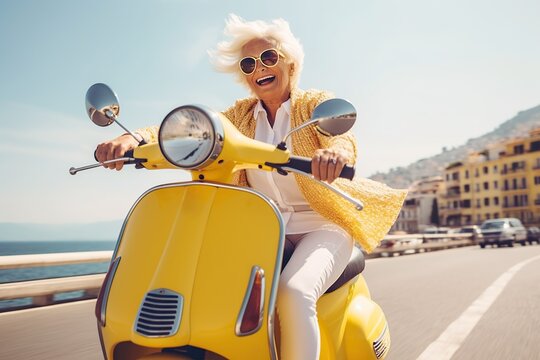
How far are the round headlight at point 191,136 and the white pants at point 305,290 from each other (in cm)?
55

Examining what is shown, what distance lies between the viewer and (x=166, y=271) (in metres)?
1.72

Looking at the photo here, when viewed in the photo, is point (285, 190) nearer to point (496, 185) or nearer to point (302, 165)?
point (302, 165)

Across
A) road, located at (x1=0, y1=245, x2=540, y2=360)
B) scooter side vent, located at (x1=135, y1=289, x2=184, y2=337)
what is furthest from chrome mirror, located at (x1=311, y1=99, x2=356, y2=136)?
road, located at (x1=0, y1=245, x2=540, y2=360)

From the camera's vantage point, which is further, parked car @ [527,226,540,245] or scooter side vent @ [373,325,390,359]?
parked car @ [527,226,540,245]

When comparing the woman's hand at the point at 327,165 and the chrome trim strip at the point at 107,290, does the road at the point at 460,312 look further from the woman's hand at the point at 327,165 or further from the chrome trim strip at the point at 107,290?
the chrome trim strip at the point at 107,290

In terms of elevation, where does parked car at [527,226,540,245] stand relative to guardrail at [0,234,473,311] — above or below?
above

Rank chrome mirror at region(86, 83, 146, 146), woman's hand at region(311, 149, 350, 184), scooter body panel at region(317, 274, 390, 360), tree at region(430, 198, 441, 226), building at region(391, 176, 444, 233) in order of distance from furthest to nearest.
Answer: tree at region(430, 198, 441, 226) → building at region(391, 176, 444, 233) → chrome mirror at region(86, 83, 146, 146) → scooter body panel at region(317, 274, 390, 360) → woman's hand at region(311, 149, 350, 184)

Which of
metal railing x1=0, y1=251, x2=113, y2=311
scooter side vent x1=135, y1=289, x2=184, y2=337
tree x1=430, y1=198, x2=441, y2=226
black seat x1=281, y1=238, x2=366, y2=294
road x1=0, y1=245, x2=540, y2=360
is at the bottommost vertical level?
road x1=0, y1=245, x2=540, y2=360

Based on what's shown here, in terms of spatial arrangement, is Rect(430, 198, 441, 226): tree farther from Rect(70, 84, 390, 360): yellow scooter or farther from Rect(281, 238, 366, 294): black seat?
Rect(70, 84, 390, 360): yellow scooter

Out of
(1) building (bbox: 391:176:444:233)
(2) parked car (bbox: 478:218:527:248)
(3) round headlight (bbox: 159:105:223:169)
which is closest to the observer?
(3) round headlight (bbox: 159:105:223:169)

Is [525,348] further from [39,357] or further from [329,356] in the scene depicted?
[39,357]

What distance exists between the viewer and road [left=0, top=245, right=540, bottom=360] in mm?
3945

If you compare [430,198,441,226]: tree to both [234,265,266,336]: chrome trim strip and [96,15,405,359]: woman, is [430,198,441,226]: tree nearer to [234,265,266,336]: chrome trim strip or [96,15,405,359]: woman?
[96,15,405,359]: woman

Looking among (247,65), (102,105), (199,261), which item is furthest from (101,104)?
(199,261)
